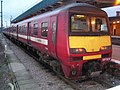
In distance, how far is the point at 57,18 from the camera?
812 cm

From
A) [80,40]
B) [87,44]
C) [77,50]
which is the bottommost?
[77,50]

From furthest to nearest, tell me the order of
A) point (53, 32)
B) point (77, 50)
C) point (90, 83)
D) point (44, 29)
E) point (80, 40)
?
1. point (44, 29)
2. point (53, 32)
3. point (90, 83)
4. point (80, 40)
5. point (77, 50)

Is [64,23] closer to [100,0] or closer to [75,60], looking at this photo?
[75,60]

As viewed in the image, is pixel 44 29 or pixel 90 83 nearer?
pixel 90 83

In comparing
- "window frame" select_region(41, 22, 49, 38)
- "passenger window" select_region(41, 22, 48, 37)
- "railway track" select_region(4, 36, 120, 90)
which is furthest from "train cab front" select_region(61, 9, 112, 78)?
"passenger window" select_region(41, 22, 48, 37)

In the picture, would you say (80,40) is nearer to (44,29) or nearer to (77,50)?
(77,50)

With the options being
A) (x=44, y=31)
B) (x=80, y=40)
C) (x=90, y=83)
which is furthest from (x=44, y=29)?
(x=90, y=83)

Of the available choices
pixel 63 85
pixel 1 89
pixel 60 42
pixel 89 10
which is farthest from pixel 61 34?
pixel 1 89

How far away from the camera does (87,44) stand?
24.4 ft

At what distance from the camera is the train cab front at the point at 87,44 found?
7.29m

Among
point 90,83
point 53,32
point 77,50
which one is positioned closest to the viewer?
point 77,50

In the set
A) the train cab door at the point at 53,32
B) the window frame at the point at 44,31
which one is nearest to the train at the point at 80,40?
the train cab door at the point at 53,32

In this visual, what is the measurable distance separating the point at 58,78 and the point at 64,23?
8.49ft

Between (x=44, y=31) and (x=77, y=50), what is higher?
(x=44, y=31)
